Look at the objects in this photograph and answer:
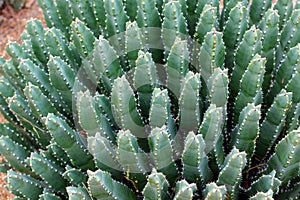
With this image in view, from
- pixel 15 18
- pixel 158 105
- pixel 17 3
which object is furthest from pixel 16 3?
pixel 158 105

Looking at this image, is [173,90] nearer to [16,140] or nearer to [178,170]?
[178,170]

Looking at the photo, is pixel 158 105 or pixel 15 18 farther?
pixel 15 18

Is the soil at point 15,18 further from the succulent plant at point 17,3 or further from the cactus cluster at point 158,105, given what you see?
the cactus cluster at point 158,105

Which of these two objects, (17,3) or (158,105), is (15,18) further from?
(158,105)

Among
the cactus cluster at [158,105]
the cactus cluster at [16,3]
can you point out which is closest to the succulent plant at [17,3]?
the cactus cluster at [16,3]

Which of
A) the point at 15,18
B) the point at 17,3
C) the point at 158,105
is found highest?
the point at 17,3

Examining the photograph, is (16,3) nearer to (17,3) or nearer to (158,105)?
(17,3)

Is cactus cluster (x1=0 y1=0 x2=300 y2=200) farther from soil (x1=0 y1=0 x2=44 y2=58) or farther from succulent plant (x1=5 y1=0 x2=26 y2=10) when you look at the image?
succulent plant (x1=5 y1=0 x2=26 y2=10)

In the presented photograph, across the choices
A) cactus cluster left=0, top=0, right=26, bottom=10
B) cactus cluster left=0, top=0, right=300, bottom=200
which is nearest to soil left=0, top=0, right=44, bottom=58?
cactus cluster left=0, top=0, right=26, bottom=10

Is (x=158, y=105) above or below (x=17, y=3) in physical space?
below

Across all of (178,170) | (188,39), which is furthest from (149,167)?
(188,39)
